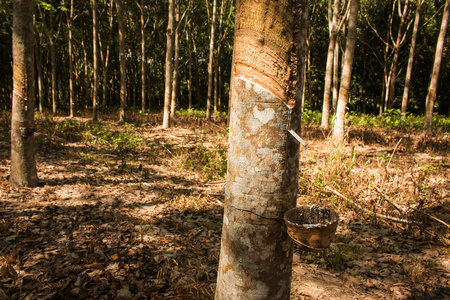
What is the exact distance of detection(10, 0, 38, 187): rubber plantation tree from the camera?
4.09 meters

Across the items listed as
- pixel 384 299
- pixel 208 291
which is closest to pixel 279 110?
pixel 208 291

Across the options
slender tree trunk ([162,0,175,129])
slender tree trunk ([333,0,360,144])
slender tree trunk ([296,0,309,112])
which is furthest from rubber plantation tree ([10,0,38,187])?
slender tree trunk ([333,0,360,144])

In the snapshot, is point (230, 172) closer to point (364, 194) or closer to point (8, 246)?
point (8, 246)

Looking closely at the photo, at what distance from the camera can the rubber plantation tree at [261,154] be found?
1.19 metres

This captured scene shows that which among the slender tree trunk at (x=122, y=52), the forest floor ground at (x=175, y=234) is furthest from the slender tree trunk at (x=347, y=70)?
the slender tree trunk at (x=122, y=52)

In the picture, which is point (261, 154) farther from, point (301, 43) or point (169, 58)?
point (169, 58)

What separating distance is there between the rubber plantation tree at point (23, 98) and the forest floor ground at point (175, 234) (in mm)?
316

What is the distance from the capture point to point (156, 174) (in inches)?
230

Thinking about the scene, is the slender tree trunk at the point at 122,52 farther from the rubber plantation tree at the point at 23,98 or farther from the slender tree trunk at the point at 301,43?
the slender tree trunk at the point at 301,43

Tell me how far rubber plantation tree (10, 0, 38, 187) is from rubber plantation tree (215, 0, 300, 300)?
14.3 feet

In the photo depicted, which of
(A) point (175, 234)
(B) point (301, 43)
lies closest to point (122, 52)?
(A) point (175, 234)

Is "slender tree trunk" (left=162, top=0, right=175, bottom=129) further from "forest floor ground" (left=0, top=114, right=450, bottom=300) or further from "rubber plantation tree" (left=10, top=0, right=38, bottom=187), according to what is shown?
"rubber plantation tree" (left=10, top=0, right=38, bottom=187)

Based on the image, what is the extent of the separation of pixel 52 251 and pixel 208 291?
1.85 metres

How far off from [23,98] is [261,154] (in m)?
4.63
